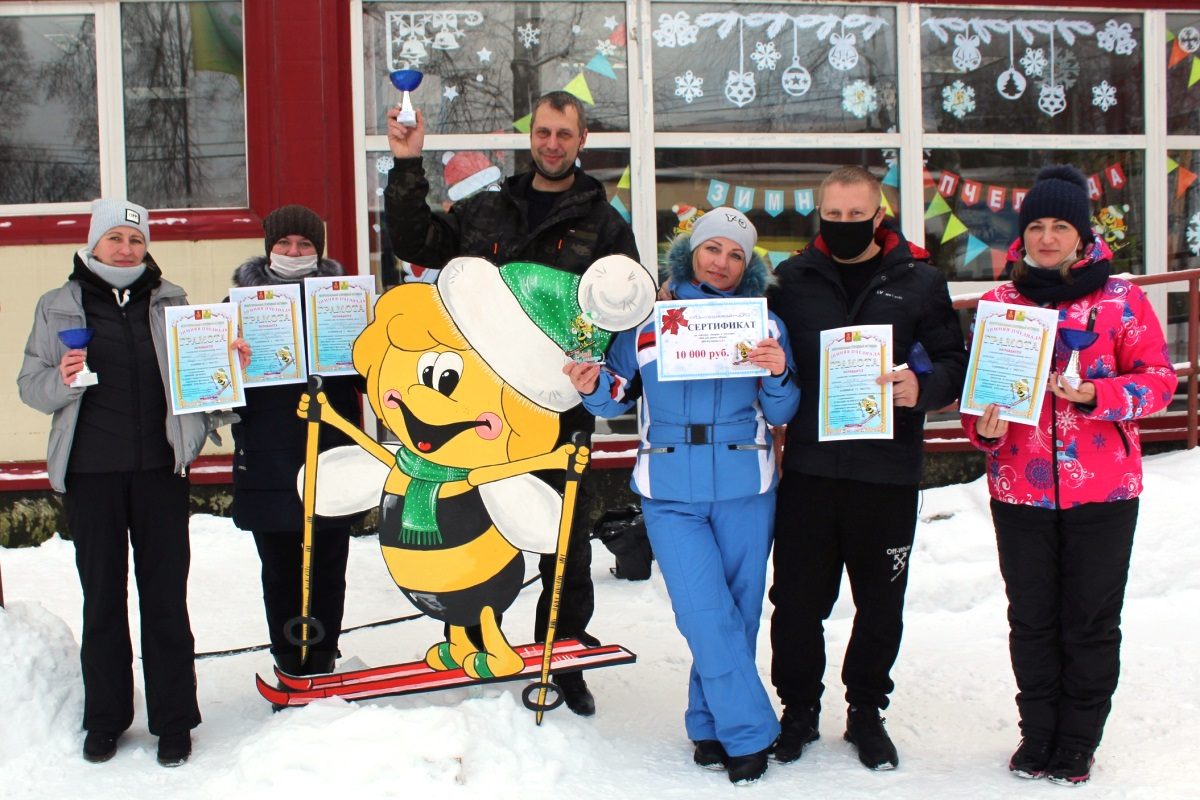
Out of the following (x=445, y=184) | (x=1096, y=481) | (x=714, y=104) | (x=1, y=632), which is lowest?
(x=1, y=632)

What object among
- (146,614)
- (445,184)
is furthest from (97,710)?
(445,184)

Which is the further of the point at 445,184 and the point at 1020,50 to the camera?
the point at 1020,50

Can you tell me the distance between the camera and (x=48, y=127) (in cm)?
654

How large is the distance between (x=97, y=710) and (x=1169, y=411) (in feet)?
22.7

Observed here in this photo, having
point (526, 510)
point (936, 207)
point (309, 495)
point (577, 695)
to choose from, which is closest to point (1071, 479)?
point (526, 510)

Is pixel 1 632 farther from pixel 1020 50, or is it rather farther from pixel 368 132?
pixel 1020 50

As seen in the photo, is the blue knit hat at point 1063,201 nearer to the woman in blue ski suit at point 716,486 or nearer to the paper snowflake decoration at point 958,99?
the woman in blue ski suit at point 716,486

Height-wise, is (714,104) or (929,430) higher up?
(714,104)

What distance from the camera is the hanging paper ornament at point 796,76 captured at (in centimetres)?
686

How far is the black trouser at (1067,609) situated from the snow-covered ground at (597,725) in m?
0.24

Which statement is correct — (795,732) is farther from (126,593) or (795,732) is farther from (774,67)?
(774,67)

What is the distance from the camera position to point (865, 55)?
6.94 m

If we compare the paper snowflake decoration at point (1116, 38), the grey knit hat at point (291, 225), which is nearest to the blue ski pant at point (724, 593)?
the grey knit hat at point (291, 225)

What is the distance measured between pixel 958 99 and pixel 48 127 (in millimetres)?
6002
